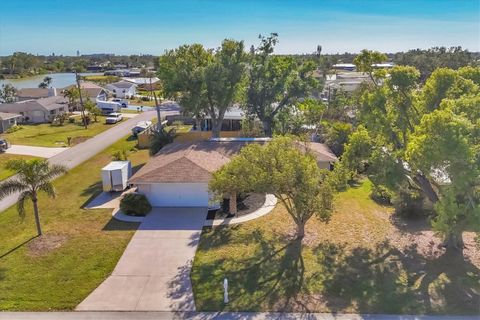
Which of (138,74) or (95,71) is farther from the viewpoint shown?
A: (95,71)

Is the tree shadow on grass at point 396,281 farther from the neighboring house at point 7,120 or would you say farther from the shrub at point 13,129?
the neighboring house at point 7,120

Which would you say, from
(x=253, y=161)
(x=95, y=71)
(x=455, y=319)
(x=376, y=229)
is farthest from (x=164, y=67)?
(x=95, y=71)

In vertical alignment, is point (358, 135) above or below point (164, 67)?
below

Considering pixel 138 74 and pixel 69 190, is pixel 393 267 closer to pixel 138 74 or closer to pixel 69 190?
pixel 69 190

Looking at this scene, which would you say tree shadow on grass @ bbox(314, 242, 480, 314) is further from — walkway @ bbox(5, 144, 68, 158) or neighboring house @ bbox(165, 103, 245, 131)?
walkway @ bbox(5, 144, 68, 158)

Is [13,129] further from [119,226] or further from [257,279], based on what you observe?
[257,279]

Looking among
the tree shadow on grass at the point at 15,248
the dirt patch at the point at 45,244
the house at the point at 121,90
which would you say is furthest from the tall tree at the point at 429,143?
the house at the point at 121,90

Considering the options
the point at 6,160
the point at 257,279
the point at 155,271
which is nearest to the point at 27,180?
the point at 155,271
